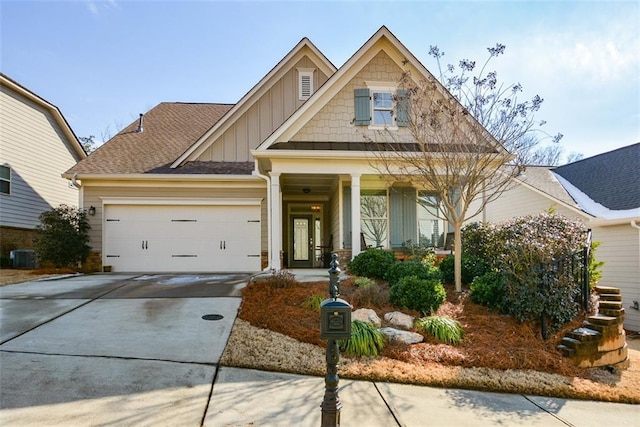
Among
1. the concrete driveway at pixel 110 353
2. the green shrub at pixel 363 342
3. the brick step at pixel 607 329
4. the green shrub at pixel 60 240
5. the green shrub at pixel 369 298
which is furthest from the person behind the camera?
the green shrub at pixel 60 240

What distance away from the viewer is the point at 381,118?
440 inches

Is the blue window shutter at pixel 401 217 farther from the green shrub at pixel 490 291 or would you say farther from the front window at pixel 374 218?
→ the green shrub at pixel 490 291

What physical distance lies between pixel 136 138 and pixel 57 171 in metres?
5.49

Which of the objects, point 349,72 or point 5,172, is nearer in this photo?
point 349,72

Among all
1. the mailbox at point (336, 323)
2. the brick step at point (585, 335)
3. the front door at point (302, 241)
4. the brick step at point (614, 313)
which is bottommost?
the brick step at point (585, 335)

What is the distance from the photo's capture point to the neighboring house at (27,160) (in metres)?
14.4

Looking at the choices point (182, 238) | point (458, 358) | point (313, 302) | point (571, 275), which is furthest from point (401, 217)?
point (458, 358)

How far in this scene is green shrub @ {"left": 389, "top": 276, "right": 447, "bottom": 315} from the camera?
265 inches

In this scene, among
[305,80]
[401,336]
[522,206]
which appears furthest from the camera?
[522,206]

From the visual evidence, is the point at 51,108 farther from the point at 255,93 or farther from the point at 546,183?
the point at 546,183

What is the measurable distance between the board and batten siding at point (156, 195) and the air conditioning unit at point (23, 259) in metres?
2.91

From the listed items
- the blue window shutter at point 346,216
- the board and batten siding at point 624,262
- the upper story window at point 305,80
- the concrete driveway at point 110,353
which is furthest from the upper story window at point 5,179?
the board and batten siding at point 624,262

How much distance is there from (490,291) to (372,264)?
276cm

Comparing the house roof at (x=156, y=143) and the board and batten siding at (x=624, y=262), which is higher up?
the house roof at (x=156, y=143)
